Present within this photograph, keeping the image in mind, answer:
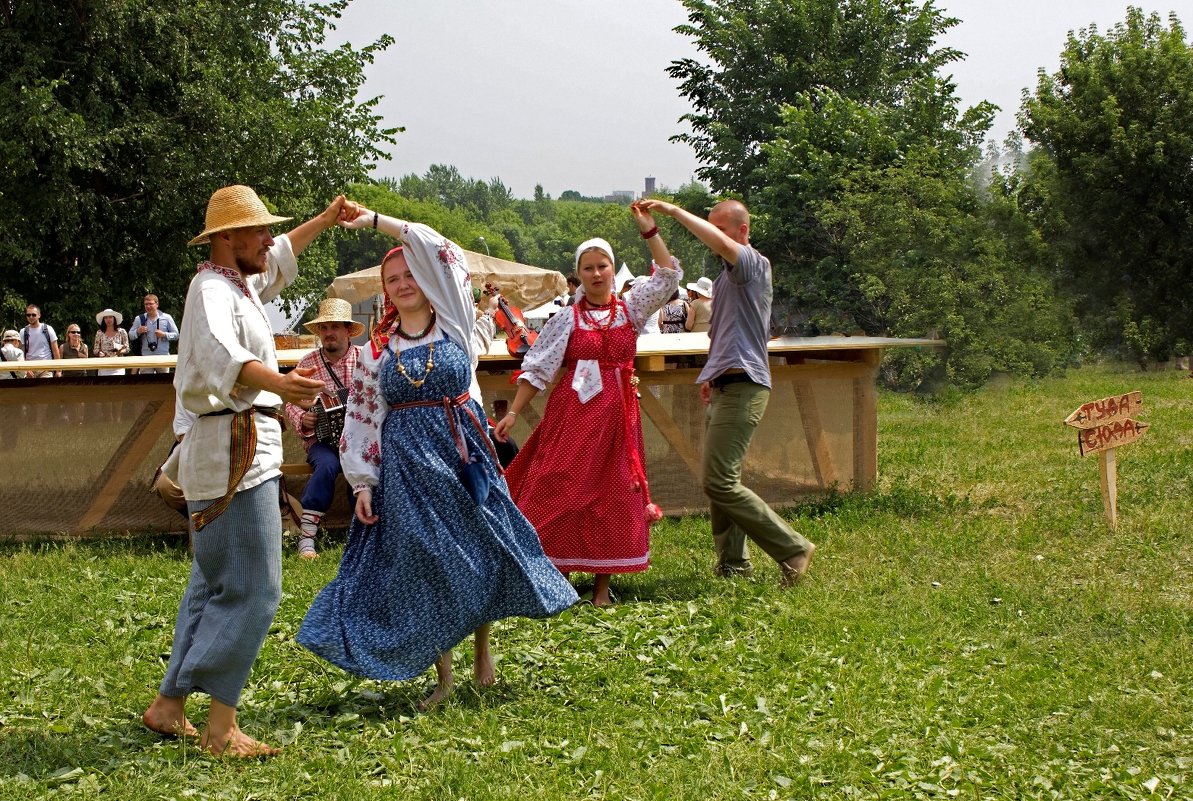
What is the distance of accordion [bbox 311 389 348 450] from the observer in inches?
331

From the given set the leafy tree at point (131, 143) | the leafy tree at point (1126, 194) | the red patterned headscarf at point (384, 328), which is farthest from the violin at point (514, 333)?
the leafy tree at point (1126, 194)

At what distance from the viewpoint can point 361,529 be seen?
15.8 ft

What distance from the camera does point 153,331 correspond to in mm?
15383

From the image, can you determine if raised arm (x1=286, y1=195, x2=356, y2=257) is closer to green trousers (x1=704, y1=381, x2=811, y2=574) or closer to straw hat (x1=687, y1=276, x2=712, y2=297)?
green trousers (x1=704, y1=381, x2=811, y2=574)

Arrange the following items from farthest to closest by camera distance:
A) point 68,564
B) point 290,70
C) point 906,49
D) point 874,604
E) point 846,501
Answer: point 906,49 < point 290,70 < point 846,501 < point 68,564 < point 874,604

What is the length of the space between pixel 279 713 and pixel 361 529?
75 cm

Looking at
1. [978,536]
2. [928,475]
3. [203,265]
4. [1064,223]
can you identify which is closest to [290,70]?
[1064,223]

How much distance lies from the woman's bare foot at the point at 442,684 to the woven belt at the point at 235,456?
1.11 m

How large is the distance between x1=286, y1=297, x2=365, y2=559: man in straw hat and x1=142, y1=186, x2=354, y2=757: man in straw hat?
3842 millimetres

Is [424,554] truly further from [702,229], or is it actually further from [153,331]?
[153,331]

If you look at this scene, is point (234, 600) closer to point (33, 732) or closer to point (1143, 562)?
point (33, 732)

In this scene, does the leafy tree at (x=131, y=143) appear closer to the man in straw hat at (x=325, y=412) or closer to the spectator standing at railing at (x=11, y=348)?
the spectator standing at railing at (x=11, y=348)

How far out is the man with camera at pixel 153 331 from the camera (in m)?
15.4

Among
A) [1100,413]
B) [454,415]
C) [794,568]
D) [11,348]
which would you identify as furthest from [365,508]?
[11,348]
